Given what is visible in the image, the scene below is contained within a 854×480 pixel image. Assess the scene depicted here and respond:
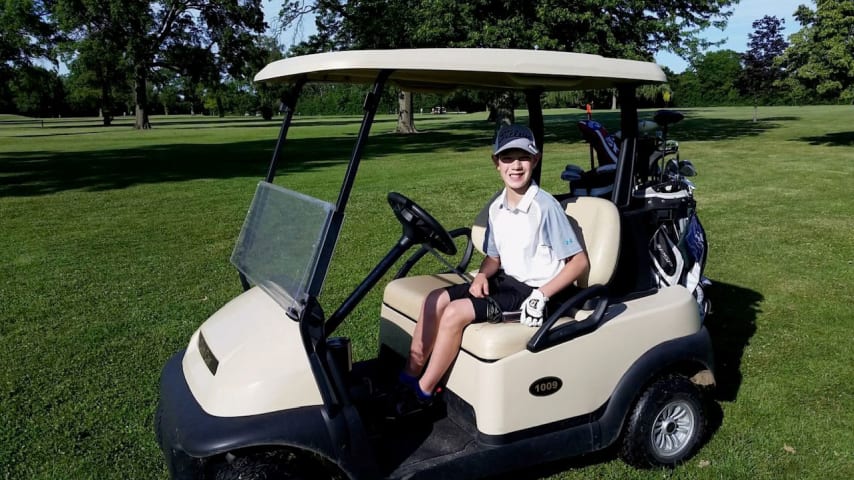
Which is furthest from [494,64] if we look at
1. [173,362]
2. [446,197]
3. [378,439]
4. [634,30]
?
[634,30]

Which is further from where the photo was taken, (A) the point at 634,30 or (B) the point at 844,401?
(A) the point at 634,30

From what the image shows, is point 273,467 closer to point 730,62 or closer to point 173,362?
point 173,362

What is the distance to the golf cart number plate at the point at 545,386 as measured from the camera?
274 cm

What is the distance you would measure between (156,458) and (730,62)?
268ft

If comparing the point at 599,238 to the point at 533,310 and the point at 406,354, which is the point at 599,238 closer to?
the point at 533,310

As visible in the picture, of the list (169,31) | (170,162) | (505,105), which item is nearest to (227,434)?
(505,105)

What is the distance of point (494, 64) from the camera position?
260 cm

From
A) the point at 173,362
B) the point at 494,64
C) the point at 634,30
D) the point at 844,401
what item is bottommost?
the point at 844,401

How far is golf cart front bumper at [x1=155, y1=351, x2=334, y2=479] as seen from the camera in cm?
229

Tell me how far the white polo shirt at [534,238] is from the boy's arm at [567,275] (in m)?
0.03

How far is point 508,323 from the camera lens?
9.44ft

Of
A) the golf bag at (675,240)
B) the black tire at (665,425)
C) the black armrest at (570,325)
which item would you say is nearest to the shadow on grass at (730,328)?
the golf bag at (675,240)

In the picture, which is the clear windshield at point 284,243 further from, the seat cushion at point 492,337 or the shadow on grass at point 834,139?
the shadow on grass at point 834,139

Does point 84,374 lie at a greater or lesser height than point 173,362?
lesser
